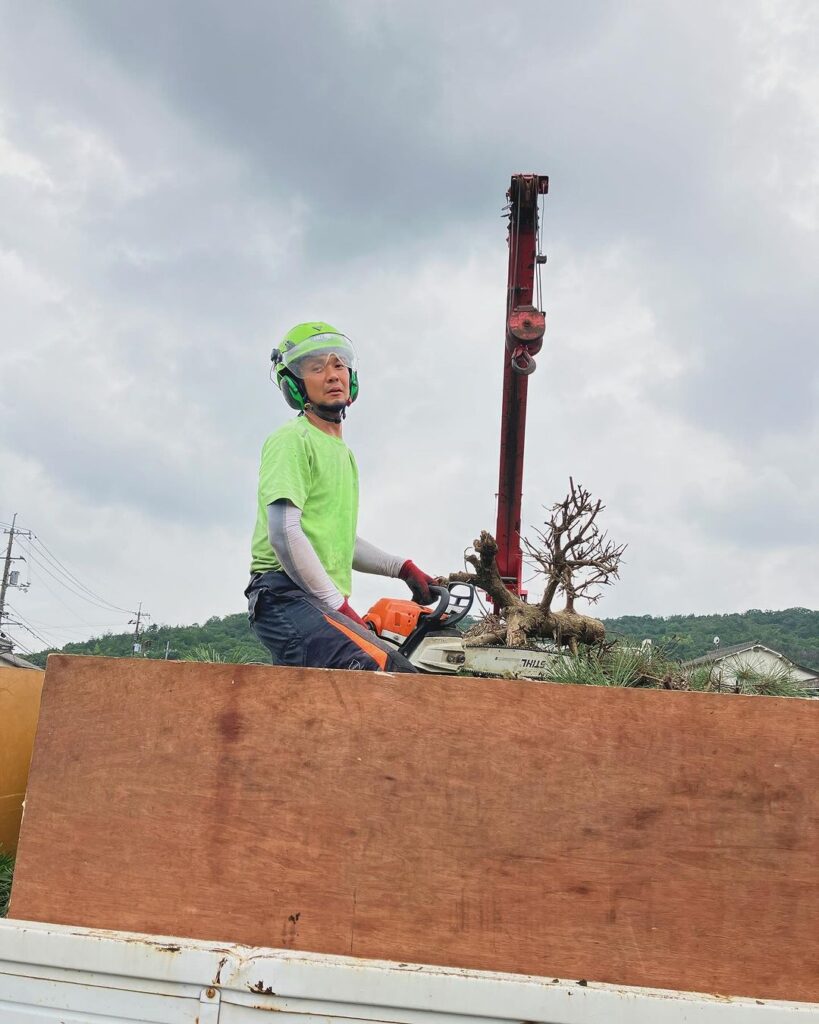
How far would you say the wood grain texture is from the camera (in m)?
1.44

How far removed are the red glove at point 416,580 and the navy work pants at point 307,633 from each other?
1.70ft

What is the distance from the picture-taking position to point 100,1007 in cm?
154

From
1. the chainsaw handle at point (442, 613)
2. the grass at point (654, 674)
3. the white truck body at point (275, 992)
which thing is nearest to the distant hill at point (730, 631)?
the grass at point (654, 674)

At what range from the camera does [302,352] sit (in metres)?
2.54

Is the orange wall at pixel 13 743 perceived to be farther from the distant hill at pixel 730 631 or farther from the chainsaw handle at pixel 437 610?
the distant hill at pixel 730 631

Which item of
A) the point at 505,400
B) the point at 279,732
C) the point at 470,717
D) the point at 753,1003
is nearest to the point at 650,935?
the point at 753,1003

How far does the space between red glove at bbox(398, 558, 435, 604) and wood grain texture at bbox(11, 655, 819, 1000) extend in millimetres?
1134

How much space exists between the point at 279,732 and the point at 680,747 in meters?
0.72

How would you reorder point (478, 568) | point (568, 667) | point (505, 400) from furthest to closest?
point (505, 400) < point (478, 568) < point (568, 667)

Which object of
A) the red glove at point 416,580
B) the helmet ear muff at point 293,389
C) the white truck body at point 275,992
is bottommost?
the white truck body at point 275,992

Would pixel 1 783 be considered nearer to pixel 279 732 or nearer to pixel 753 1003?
pixel 279 732

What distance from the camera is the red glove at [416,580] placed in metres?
2.72

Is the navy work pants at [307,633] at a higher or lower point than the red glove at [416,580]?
lower

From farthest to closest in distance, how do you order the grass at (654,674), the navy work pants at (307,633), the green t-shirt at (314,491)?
1. the grass at (654,674)
2. the green t-shirt at (314,491)
3. the navy work pants at (307,633)
